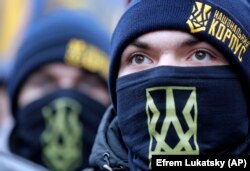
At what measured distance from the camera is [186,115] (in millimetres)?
3695

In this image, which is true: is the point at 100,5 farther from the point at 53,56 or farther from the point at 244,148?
the point at 244,148

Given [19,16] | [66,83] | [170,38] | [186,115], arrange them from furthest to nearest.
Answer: [19,16] < [66,83] < [170,38] < [186,115]

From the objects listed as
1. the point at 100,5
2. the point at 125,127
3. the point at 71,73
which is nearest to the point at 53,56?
the point at 71,73

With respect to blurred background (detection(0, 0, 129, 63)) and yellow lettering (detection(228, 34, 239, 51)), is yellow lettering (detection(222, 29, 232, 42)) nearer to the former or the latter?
yellow lettering (detection(228, 34, 239, 51))

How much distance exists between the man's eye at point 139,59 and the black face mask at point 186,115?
74mm

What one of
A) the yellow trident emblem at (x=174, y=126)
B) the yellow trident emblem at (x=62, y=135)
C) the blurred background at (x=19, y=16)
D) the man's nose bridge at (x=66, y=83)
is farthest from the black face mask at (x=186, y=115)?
the blurred background at (x=19, y=16)

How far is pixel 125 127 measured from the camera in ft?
12.6

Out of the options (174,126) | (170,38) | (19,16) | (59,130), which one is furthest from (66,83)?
(19,16)

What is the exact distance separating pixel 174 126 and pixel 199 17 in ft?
1.47

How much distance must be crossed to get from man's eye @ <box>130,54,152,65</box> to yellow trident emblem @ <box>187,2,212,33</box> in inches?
8.5

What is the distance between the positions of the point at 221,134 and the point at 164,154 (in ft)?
0.78

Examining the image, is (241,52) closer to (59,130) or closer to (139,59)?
(139,59)

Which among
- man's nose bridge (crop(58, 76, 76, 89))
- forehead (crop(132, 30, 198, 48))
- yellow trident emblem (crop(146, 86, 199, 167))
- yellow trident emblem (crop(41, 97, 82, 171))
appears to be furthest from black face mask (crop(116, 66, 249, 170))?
man's nose bridge (crop(58, 76, 76, 89))

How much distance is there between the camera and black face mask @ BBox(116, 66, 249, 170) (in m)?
3.69
